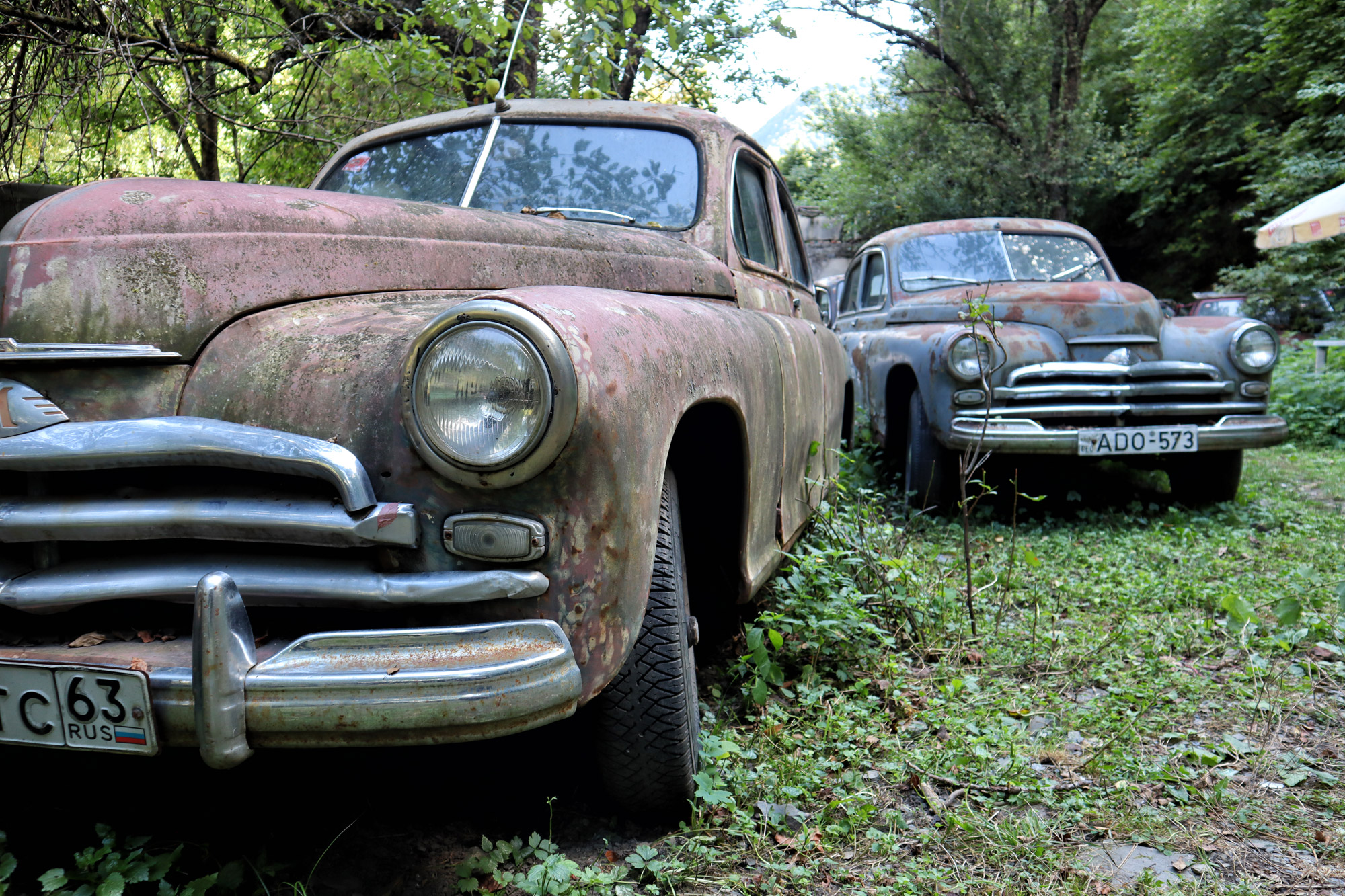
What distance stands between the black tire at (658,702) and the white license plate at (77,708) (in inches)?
30.7

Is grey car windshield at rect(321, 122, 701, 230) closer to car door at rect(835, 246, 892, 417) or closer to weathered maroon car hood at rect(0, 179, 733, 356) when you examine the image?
weathered maroon car hood at rect(0, 179, 733, 356)

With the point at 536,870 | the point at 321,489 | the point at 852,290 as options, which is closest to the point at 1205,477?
the point at 852,290

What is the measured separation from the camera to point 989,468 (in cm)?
552

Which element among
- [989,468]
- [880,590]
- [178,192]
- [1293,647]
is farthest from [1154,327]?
[178,192]

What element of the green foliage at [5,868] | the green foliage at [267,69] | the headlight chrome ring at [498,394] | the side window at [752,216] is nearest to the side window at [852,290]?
the green foliage at [267,69]

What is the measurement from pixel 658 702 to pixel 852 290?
5791 millimetres

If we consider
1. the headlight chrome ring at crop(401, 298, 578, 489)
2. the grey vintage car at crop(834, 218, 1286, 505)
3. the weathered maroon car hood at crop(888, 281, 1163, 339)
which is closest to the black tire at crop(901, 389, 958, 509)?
the grey vintage car at crop(834, 218, 1286, 505)

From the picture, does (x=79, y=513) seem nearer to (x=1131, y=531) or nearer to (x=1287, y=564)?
(x=1287, y=564)

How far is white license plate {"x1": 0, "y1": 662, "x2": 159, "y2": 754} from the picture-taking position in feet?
4.73

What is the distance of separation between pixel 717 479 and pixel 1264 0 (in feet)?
61.2

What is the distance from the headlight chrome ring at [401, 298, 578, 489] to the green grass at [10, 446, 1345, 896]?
32.4 inches

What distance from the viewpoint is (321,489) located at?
62.5 inches

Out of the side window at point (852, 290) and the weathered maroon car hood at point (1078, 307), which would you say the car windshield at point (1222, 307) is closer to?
the side window at point (852, 290)

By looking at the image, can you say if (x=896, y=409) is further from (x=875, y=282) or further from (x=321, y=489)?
(x=321, y=489)
